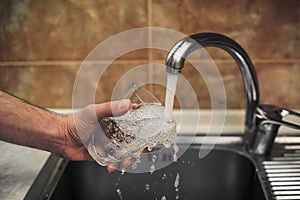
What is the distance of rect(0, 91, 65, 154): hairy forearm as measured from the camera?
1.07m

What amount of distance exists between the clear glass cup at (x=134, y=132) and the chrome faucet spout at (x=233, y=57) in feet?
0.25

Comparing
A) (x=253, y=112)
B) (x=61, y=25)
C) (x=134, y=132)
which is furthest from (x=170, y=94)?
(x=61, y=25)

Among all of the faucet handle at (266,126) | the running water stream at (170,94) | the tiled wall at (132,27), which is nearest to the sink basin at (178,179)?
the faucet handle at (266,126)

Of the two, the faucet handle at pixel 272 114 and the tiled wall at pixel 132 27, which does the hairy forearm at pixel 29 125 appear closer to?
the tiled wall at pixel 132 27

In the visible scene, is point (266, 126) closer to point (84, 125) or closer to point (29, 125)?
point (84, 125)

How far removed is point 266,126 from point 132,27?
1.19 ft

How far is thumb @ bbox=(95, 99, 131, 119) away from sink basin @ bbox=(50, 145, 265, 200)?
21 centimetres

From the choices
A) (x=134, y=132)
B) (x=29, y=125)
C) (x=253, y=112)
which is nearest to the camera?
(x=134, y=132)

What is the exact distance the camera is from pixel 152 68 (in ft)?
4.17

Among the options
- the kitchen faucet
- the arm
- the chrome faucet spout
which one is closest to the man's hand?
the arm

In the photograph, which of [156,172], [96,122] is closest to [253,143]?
[156,172]

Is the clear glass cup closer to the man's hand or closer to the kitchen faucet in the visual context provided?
the man's hand

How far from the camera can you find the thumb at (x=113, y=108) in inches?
38.4

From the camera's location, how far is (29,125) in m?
1.08
